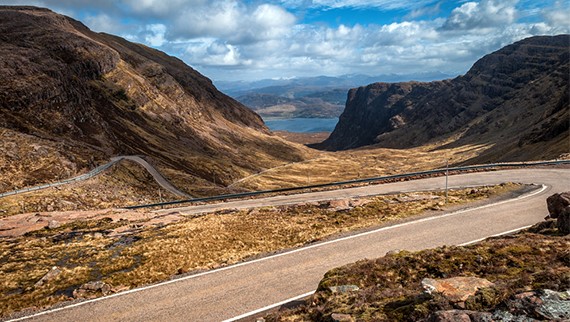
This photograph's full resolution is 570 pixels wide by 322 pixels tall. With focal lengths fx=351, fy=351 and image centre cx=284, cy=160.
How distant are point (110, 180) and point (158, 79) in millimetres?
137735

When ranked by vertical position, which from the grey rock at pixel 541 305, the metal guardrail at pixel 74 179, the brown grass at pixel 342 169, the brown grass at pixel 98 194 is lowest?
the brown grass at pixel 342 169

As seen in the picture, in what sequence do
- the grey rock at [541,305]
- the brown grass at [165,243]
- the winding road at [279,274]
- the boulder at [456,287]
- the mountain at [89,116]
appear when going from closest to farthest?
→ the grey rock at [541,305]
the boulder at [456,287]
the winding road at [279,274]
the brown grass at [165,243]
the mountain at [89,116]

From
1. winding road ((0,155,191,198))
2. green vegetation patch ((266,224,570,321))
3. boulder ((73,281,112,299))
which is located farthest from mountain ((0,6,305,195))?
green vegetation patch ((266,224,570,321))

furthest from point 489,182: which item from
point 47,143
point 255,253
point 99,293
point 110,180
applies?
point 47,143

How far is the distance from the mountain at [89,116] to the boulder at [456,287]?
187ft

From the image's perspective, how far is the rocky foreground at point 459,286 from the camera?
25.9 feet

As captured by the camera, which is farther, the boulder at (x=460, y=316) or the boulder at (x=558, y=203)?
the boulder at (x=558, y=203)

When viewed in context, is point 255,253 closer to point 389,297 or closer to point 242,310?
point 242,310

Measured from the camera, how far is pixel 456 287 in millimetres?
10297

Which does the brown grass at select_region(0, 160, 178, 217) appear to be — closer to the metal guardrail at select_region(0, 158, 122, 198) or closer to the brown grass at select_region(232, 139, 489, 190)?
the metal guardrail at select_region(0, 158, 122, 198)

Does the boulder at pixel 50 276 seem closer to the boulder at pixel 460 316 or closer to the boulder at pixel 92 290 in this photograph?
the boulder at pixel 92 290

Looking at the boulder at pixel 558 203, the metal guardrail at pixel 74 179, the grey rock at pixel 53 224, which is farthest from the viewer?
the metal guardrail at pixel 74 179

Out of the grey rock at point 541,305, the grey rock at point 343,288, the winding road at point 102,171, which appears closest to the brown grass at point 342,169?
the winding road at point 102,171

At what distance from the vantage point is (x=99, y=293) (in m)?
17.1
